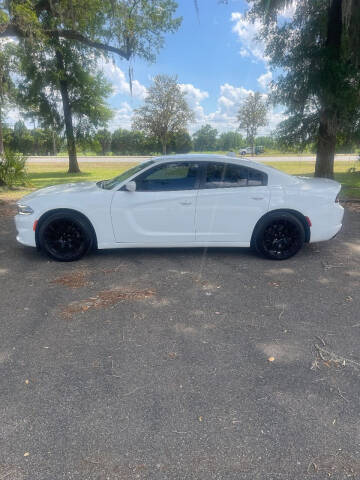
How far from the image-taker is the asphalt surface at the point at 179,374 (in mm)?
2035

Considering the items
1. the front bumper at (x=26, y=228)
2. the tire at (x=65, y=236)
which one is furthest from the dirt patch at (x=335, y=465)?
the front bumper at (x=26, y=228)

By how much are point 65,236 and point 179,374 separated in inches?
126

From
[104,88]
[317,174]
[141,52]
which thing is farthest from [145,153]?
[317,174]

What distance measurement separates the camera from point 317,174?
1223 centimetres

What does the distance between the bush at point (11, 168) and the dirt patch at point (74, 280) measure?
994 centimetres

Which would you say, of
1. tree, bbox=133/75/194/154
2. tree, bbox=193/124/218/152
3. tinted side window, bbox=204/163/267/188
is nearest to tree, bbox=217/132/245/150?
tree, bbox=193/124/218/152

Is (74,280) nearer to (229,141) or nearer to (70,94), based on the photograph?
(70,94)

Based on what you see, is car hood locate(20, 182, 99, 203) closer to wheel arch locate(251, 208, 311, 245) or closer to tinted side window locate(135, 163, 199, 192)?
tinted side window locate(135, 163, 199, 192)

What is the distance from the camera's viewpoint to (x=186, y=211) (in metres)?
5.17

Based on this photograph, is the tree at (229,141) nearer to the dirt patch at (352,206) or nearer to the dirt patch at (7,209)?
the dirt patch at (352,206)

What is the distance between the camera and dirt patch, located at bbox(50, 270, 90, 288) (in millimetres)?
4527

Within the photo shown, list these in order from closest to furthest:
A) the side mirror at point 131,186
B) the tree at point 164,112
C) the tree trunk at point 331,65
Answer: the side mirror at point 131,186 → the tree trunk at point 331,65 → the tree at point 164,112

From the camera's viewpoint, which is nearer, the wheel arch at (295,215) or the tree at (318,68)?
the wheel arch at (295,215)

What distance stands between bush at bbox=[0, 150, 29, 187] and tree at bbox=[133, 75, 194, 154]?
24.8 m
